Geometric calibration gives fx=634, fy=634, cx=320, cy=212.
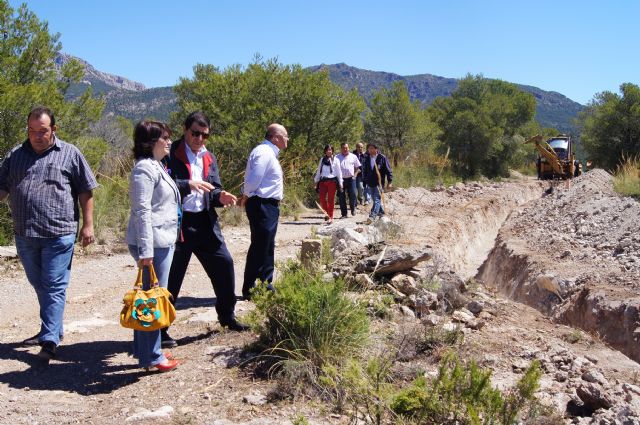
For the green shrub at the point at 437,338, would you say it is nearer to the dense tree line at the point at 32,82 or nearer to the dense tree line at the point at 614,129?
the dense tree line at the point at 32,82

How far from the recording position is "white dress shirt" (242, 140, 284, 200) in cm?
585

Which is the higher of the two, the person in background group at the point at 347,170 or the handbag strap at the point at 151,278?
the person in background group at the point at 347,170

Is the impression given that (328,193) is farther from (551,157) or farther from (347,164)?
(551,157)

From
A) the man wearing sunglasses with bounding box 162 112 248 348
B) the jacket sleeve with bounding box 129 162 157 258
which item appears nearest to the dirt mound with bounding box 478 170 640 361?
the man wearing sunglasses with bounding box 162 112 248 348

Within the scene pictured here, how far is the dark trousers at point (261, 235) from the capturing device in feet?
19.4

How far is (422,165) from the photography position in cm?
2969

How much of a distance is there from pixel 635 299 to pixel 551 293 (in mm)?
1908

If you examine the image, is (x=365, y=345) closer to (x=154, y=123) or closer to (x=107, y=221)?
(x=154, y=123)

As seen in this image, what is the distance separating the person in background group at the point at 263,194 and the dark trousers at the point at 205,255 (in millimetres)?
762

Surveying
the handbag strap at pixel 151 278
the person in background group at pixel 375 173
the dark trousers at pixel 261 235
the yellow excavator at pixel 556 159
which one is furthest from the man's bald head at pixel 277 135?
the yellow excavator at pixel 556 159

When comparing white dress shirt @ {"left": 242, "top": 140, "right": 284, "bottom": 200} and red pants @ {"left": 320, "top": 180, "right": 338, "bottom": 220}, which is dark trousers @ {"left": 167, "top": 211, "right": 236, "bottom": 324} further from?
red pants @ {"left": 320, "top": 180, "right": 338, "bottom": 220}

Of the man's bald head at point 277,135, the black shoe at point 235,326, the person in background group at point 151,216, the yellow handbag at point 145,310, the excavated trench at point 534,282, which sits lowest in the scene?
the excavated trench at point 534,282

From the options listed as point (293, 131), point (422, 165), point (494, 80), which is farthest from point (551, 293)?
point (494, 80)

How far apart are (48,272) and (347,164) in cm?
1002
